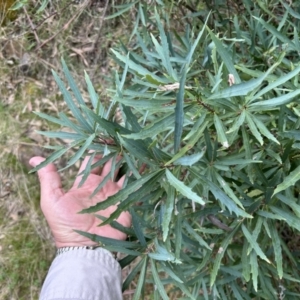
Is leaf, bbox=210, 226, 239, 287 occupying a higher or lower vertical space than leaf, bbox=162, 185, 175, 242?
lower

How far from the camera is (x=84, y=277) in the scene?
3.46 feet

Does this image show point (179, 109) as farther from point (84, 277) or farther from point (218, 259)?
point (84, 277)

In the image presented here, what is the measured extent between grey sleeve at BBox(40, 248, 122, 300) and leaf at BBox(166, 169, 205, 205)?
492 millimetres

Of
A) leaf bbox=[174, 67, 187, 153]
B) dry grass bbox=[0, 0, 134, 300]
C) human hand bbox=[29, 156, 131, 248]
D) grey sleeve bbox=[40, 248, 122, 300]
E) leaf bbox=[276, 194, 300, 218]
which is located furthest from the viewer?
dry grass bbox=[0, 0, 134, 300]

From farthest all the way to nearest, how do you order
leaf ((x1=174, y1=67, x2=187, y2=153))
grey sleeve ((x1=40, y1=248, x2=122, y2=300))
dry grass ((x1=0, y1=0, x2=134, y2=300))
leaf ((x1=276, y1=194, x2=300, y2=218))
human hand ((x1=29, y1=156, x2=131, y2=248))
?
dry grass ((x1=0, y1=0, x2=134, y2=300)), human hand ((x1=29, y1=156, x2=131, y2=248)), grey sleeve ((x1=40, y1=248, x2=122, y2=300)), leaf ((x1=276, y1=194, x2=300, y2=218)), leaf ((x1=174, y1=67, x2=187, y2=153))

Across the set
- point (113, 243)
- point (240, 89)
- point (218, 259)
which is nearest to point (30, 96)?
point (113, 243)

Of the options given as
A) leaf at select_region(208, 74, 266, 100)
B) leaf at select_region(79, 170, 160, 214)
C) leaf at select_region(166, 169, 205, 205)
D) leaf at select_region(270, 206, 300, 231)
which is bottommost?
leaf at select_region(270, 206, 300, 231)

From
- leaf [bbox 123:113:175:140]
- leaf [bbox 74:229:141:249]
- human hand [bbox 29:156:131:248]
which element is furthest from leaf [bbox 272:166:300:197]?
human hand [bbox 29:156:131:248]

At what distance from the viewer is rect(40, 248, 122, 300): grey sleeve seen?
101 cm

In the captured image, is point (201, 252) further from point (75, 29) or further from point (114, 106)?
point (75, 29)

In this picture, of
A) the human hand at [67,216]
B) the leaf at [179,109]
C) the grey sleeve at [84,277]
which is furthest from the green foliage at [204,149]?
the human hand at [67,216]

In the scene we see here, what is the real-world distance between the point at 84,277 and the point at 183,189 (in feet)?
1.71

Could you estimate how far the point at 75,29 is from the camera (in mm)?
2020

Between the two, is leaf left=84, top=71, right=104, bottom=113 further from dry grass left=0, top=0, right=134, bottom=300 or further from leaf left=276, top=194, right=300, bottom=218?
dry grass left=0, top=0, right=134, bottom=300
